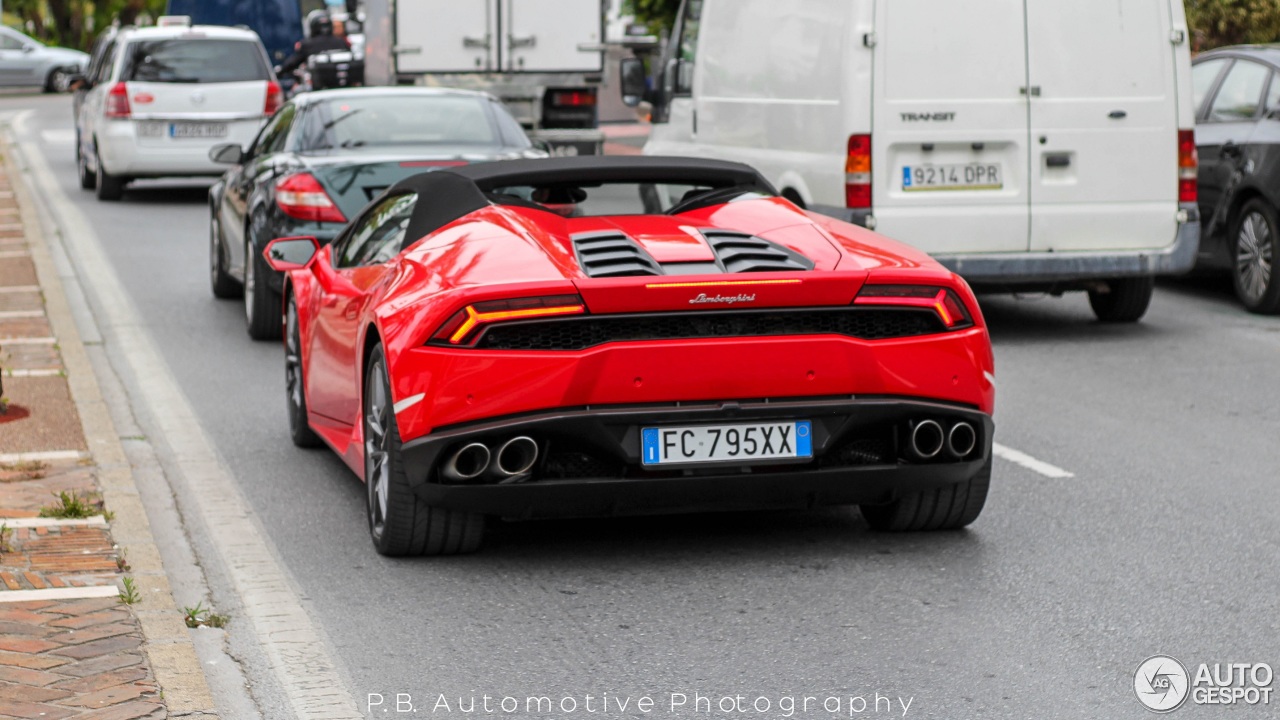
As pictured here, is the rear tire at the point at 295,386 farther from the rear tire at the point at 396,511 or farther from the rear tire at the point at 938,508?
the rear tire at the point at 938,508

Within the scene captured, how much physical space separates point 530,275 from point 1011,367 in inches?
207

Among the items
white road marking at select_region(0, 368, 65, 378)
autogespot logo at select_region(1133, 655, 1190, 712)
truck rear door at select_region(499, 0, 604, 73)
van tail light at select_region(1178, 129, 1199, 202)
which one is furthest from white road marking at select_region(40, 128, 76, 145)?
autogespot logo at select_region(1133, 655, 1190, 712)

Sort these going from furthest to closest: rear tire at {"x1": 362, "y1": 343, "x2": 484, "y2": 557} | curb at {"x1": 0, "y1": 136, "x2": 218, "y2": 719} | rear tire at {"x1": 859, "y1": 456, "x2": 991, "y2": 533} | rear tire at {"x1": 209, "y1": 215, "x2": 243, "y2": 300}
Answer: rear tire at {"x1": 209, "y1": 215, "x2": 243, "y2": 300}
rear tire at {"x1": 859, "y1": 456, "x2": 991, "y2": 533}
rear tire at {"x1": 362, "y1": 343, "x2": 484, "y2": 557}
curb at {"x1": 0, "y1": 136, "x2": 218, "y2": 719}

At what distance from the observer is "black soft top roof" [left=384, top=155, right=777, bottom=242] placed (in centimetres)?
665

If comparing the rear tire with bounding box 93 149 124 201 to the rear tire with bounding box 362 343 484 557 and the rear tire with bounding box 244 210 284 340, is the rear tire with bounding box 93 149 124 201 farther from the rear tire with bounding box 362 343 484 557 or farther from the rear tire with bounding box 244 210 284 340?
the rear tire with bounding box 362 343 484 557

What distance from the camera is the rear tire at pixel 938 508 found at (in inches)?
249

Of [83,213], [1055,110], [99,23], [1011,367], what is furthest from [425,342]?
[99,23]

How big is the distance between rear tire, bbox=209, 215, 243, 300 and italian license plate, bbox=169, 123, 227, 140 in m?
7.62

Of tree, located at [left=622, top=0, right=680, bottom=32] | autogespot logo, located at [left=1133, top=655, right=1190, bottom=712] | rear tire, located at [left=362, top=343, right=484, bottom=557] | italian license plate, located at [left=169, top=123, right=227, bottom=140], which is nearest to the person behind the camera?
autogespot logo, located at [left=1133, top=655, right=1190, bottom=712]

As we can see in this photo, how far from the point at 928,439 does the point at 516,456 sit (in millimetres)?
1268

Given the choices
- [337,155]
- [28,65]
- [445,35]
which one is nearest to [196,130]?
[445,35]

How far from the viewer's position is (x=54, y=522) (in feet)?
21.4

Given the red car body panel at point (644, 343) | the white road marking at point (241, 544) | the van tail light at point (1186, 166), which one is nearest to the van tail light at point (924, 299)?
the red car body panel at point (644, 343)

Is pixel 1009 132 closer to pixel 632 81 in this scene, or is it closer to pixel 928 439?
pixel 632 81
